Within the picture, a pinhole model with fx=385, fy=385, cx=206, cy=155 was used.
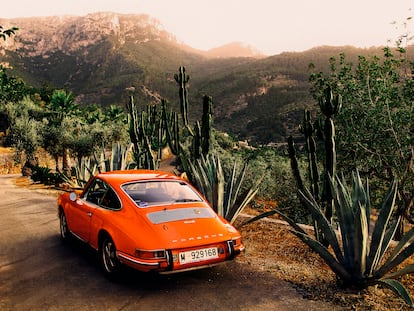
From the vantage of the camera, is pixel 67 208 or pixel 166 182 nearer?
pixel 166 182

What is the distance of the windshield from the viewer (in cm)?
528

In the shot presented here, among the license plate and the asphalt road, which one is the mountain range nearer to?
the asphalt road

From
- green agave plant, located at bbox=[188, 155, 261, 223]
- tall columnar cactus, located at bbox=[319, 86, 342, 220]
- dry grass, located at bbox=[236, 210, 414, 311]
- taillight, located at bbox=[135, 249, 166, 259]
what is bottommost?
dry grass, located at bbox=[236, 210, 414, 311]

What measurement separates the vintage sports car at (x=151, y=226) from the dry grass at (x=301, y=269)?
0.93 meters

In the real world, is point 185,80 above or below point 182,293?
above

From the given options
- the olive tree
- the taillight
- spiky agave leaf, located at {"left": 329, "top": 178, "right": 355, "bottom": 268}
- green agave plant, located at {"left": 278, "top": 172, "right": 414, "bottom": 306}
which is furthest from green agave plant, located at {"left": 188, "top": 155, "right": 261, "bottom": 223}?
the olive tree

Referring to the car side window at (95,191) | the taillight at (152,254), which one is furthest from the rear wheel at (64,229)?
the taillight at (152,254)

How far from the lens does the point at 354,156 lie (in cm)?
1290

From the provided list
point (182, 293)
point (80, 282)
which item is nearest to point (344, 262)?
point (182, 293)

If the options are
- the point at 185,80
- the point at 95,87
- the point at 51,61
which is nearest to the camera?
the point at 185,80

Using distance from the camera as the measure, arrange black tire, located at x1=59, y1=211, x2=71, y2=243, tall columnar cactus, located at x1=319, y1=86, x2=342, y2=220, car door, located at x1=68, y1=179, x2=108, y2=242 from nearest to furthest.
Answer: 1. car door, located at x1=68, y1=179, x2=108, y2=242
2. tall columnar cactus, located at x1=319, y1=86, x2=342, y2=220
3. black tire, located at x1=59, y1=211, x2=71, y2=243

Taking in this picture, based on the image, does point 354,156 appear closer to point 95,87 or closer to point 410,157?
point 410,157

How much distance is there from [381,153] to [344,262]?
27.8 ft

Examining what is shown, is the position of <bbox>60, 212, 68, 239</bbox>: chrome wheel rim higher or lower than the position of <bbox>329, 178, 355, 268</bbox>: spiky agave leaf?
lower
